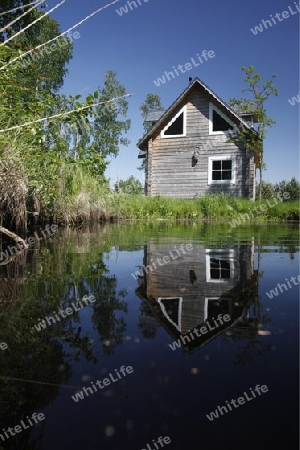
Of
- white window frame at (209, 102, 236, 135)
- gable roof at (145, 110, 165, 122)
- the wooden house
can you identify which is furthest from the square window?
gable roof at (145, 110, 165, 122)

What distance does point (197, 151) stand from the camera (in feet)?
56.4

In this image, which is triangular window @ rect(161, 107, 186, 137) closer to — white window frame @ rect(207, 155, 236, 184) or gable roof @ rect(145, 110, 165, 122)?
white window frame @ rect(207, 155, 236, 184)

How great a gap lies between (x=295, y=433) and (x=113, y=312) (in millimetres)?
1198

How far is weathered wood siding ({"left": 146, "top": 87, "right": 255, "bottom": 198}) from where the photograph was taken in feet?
54.6

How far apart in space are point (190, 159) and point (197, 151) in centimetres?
58

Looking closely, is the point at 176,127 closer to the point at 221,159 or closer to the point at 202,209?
the point at 221,159

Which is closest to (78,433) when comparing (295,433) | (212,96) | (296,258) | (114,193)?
(295,433)

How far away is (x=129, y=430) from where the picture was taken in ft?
2.96

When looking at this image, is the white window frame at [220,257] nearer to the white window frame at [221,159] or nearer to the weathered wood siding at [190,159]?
the weathered wood siding at [190,159]

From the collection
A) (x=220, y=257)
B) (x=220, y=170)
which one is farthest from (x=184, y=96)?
(x=220, y=257)

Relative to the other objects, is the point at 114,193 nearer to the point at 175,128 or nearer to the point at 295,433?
the point at 175,128

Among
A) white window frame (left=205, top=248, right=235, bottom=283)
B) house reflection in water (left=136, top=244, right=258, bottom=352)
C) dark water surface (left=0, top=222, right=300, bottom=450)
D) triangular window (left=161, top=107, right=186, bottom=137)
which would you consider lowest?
dark water surface (left=0, top=222, right=300, bottom=450)

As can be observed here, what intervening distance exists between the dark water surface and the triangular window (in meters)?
16.2

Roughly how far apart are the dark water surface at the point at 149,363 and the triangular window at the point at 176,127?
53.0ft
